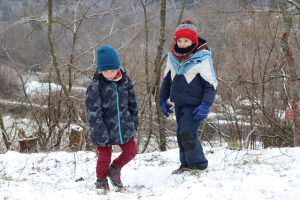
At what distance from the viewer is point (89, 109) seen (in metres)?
3.03

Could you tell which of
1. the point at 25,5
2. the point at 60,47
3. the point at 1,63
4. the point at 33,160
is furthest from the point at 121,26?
the point at 33,160

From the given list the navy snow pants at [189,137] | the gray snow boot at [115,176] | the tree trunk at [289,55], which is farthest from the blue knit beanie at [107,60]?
the tree trunk at [289,55]

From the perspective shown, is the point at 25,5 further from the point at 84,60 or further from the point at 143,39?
the point at 143,39

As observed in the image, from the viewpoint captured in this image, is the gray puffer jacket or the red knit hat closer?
the gray puffer jacket

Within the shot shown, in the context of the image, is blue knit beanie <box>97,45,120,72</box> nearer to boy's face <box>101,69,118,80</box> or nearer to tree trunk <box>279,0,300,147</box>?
boy's face <box>101,69,118,80</box>

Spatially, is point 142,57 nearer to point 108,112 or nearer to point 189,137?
point 189,137

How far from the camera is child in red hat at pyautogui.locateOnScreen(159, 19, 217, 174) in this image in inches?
125

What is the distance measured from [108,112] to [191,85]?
0.89 m

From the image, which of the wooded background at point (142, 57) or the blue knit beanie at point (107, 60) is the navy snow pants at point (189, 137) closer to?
the blue knit beanie at point (107, 60)

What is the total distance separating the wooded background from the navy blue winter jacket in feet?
14.8

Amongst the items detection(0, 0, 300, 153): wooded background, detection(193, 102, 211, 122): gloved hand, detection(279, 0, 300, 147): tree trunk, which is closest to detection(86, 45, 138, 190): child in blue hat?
detection(193, 102, 211, 122): gloved hand

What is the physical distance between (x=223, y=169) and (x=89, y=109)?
154 centimetres

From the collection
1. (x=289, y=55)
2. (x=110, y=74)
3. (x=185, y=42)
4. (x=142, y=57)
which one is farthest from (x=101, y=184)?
(x=142, y=57)

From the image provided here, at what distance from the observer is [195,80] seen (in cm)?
323
